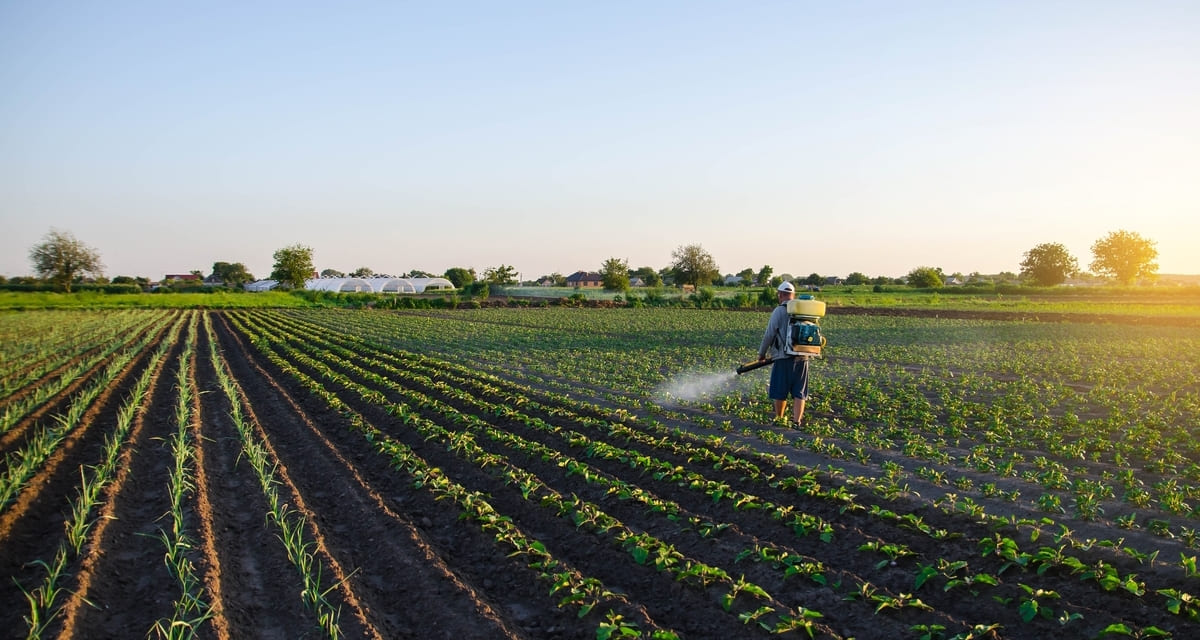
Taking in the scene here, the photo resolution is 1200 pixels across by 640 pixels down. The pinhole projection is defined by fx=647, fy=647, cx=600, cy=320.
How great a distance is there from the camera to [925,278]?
240 feet

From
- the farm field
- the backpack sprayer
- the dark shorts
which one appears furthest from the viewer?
the dark shorts

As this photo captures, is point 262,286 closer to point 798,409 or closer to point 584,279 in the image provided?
point 584,279

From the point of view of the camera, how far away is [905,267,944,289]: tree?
72.3 metres

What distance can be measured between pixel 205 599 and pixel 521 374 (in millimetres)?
→ 10044

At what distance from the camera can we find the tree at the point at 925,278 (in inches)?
2847

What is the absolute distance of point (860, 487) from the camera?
19.7ft

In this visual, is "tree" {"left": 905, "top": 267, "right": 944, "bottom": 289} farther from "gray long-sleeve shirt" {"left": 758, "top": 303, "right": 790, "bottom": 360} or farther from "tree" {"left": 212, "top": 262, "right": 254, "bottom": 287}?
"tree" {"left": 212, "top": 262, "right": 254, "bottom": 287}

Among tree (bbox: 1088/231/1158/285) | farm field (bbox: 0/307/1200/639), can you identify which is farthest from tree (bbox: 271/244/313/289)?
tree (bbox: 1088/231/1158/285)

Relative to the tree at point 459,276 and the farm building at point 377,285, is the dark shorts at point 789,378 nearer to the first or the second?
the farm building at point 377,285

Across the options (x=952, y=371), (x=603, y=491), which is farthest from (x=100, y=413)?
(x=952, y=371)

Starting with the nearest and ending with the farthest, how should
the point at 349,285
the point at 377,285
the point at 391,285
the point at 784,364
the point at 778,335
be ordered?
the point at 778,335
the point at 784,364
the point at 349,285
the point at 377,285
the point at 391,285

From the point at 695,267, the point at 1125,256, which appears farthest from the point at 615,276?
the point at 1125,256

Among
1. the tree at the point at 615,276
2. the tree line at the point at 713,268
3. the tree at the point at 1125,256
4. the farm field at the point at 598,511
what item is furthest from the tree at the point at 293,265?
the tree at the point at 1125,256

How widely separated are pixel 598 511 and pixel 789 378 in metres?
4.17
